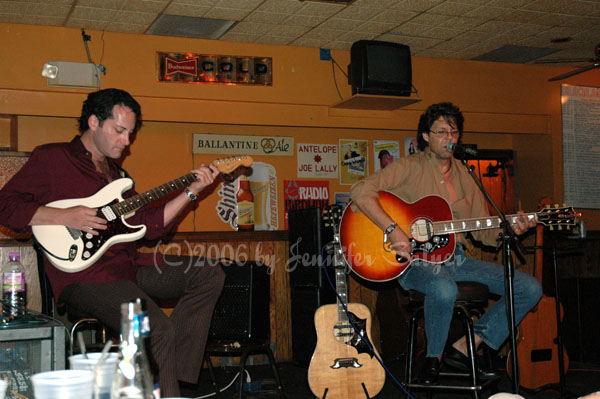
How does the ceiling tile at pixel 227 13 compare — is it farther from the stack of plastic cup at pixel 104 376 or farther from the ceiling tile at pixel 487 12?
the stack of plastic cup at pixel 104 376

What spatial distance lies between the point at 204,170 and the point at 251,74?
3.07 meters

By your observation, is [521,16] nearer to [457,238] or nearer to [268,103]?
[268,103]

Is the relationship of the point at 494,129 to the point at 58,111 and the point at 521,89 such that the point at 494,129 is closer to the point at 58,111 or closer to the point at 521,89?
the point at 521,89

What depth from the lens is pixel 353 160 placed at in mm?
6867

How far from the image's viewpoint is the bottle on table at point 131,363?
1.01m

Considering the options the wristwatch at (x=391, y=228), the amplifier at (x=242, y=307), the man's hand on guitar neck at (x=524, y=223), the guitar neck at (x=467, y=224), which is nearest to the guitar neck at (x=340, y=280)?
the amplifier at (x=242, y=307)

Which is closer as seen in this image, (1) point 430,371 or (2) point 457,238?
(1) point 430,371

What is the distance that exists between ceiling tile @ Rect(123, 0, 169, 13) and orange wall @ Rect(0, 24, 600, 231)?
0.61 meters

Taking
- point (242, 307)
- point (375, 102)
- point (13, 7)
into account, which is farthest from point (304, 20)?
point (242, 307)

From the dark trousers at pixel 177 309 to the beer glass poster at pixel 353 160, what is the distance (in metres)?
4.06

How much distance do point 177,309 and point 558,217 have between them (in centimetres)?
209

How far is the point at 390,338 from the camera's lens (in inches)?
210

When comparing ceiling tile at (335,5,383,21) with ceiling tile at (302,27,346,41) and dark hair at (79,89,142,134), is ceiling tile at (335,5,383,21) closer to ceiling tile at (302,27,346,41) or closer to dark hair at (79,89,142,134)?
ceiling tile at (302,27,346,41)

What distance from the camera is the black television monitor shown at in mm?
5750
